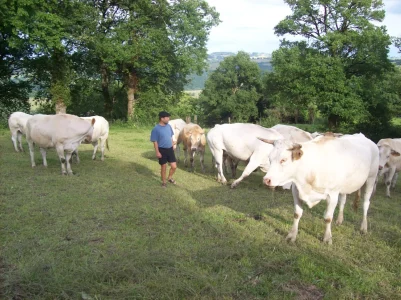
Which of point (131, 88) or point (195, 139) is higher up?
point (131, 88)

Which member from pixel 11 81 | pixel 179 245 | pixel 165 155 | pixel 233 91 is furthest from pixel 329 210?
pixel 233 91

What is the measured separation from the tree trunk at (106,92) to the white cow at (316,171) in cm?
2783

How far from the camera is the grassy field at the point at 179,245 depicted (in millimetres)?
4219

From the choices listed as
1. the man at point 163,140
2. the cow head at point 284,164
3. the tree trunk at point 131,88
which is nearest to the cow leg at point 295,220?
the cow head at point 284,164

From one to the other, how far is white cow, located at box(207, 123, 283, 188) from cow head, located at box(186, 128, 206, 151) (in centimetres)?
70

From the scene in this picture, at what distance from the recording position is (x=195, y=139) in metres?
11.6

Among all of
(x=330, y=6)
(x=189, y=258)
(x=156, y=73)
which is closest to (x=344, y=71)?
(x=330, y=6)

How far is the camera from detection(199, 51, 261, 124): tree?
5850 cm

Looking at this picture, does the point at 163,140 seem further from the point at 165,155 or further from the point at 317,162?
the point at 317,162

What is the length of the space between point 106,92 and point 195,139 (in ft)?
77.7

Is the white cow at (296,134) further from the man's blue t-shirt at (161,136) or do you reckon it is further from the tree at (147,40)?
the tree at (147,40)

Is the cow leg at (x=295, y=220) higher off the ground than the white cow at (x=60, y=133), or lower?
lower

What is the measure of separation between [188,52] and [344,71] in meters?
12.8

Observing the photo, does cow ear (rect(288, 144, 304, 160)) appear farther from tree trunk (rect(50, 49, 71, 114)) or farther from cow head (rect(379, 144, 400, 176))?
tree trunk (rect(50, 49, 71, 114))
